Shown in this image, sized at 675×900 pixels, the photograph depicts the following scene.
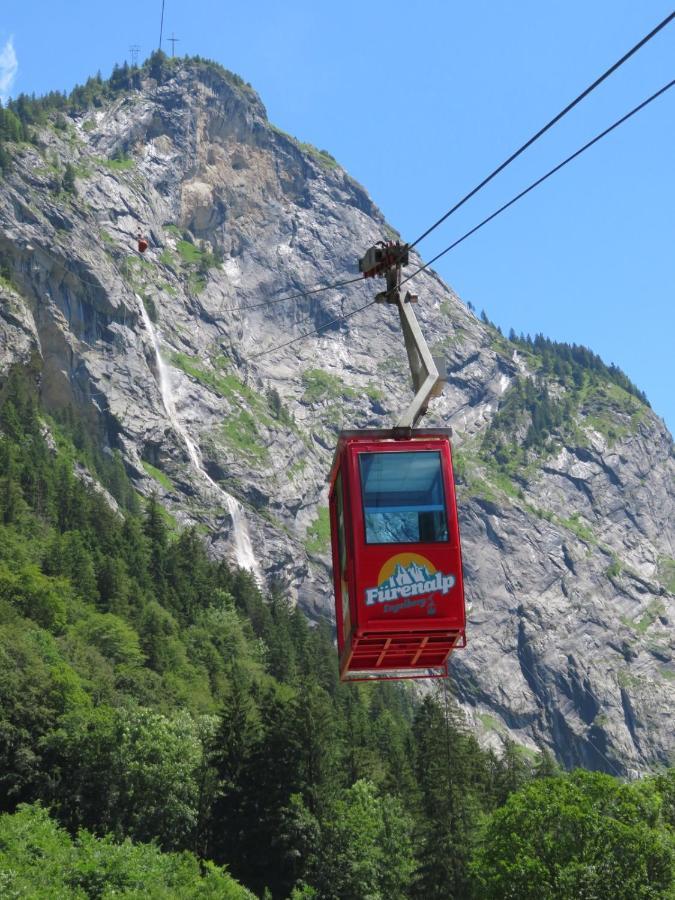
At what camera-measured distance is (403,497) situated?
2417 cm

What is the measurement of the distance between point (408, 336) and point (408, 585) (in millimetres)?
5482

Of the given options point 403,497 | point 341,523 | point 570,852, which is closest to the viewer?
point 403,497

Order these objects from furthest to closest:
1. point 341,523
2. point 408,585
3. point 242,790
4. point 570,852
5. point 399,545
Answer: point 242,790 → point 570,852 → point 341,523 → point 399,545 → point 408,585

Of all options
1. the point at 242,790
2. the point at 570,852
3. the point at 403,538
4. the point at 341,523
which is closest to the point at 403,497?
the point at 403,538

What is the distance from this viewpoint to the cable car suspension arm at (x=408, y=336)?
78.1 ft

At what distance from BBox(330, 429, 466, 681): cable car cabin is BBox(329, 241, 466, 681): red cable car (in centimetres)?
2

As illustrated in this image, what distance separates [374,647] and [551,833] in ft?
107

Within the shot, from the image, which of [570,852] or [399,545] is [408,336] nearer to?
[399,545]

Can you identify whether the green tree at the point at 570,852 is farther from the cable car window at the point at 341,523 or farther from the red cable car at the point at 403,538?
the cable car window at the point at 341,523

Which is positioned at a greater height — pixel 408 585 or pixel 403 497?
pixel 403 497

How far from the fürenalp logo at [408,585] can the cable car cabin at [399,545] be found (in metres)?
0.02

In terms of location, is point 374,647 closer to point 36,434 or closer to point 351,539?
point 351,539

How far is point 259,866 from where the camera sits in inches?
2454

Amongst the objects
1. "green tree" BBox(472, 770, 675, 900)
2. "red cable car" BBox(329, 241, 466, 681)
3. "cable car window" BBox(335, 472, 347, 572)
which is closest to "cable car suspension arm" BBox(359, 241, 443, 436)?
"red cable car" BBox(329, 241, 466, 681)
